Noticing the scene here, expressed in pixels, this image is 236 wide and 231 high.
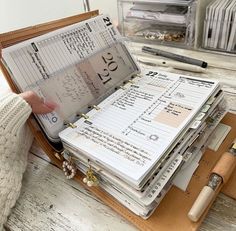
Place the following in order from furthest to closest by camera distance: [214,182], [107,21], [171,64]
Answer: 1. [171,64]
2. [107,21]
3. [214,182]

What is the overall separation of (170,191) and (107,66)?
317mm

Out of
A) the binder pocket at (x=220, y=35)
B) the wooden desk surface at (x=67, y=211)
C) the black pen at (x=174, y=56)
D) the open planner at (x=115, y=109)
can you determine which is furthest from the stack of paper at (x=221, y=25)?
the wooden desk surface at (x=67, y=211)

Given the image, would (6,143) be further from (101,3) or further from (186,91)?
(101,3)

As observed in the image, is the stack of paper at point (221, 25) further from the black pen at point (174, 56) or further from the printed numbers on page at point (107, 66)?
the printed numbers on page at point (107, 66)

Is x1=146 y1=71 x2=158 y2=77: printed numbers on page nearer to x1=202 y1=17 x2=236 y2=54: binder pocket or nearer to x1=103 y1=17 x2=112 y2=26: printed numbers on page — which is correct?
x1=103 y1=17 x2=112 y2=26: printed numbers on page

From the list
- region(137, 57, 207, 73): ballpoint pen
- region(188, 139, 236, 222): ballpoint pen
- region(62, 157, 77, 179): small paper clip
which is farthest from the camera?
region(137, 57, 207, 73): ballpoint pen

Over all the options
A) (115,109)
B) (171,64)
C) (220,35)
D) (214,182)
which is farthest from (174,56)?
(214,182)

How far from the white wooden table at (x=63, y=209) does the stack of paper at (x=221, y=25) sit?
0.62 metres

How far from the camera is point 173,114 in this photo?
474 millimetres

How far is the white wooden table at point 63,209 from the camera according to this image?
0.39 m

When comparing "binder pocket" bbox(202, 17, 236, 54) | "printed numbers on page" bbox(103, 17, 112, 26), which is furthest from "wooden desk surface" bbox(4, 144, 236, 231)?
"binder pocket" bbox(202, 17, 236, 54)

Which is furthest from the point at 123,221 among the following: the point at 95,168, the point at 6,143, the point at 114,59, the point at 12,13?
the point at 12,13

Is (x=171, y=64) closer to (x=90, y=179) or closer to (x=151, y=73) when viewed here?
(x=151, y=73)

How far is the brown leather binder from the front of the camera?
1.22ft
